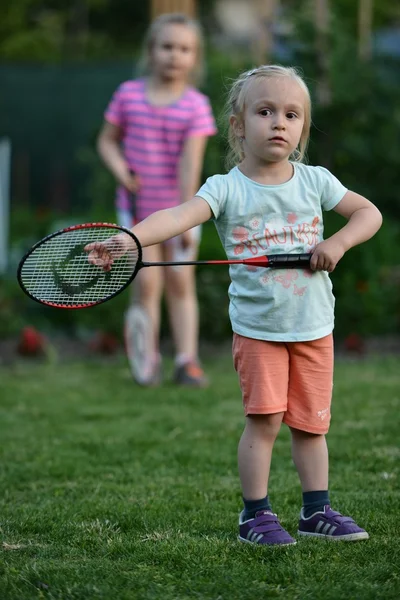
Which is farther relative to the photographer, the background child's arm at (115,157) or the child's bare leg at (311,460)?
the background child's arm at (115,157)

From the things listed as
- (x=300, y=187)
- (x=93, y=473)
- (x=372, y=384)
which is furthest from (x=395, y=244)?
(x=300, y=187)

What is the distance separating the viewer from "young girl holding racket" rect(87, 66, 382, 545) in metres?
3.19

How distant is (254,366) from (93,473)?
4.00 feet

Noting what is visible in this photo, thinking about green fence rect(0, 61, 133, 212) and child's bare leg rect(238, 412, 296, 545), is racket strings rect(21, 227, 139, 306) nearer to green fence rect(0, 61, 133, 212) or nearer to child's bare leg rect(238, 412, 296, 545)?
child's bare leg rect(238, 412, 296, 545)

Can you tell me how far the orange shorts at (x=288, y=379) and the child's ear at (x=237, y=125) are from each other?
62cm

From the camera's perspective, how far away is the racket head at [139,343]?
20.2 ft

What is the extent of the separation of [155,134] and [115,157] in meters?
0.26

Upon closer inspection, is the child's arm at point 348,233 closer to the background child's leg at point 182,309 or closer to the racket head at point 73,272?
the racket head at point 73,272

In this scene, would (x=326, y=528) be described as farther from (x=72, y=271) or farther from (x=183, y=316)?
(x=183, y=316)

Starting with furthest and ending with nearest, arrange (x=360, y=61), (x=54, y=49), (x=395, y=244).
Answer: (x=54, y=49) < (x=360, y=61) < (x=395, y=244)

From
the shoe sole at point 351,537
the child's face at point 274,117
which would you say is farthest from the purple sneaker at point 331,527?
the child's face at point 274,117

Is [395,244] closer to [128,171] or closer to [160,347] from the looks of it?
[160,347]

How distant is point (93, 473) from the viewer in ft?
13.7

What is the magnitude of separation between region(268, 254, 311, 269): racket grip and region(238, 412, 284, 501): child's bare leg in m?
0.45
